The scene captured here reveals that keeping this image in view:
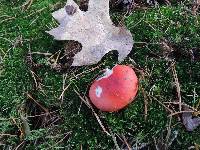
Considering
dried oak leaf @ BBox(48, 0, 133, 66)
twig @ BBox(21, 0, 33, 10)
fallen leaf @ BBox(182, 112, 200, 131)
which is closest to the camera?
fallen leaf @ BBox(182, 112, 200, 131)

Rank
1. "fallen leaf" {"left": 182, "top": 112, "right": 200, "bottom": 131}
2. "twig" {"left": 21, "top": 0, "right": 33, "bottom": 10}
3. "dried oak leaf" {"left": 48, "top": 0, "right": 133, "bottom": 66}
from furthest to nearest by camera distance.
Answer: "twig" {"left": 21, "top": 0, "right": 33, "bottom": 10} < "dried oak leaf" {"left": 48, "top": 0, "right": 133, "bottom": 66} < "fallen leaf" {"left": 182, "top": 112, "right": 200, "bottom": 131}

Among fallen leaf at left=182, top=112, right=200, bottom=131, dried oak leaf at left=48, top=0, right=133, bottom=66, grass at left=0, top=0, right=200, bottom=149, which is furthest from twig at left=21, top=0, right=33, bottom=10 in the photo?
fallen leaf at left=182, top=112, right=200, bottom=131

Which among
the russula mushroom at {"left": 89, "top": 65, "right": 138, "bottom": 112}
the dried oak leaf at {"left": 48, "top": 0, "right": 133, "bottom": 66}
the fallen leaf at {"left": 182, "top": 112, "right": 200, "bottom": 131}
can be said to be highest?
the dried oak leaf at {"left": 48, "top": 0, "right": 133, "bottom": 66}

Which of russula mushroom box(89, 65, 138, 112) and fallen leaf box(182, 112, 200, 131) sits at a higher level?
russula mushroom box(89, 65, 138, 112)

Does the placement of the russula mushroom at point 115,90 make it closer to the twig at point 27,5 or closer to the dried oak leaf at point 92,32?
the dried oak leaf at point 92,32

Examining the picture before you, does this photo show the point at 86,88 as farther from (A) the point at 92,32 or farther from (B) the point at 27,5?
(B) the point at 27,5

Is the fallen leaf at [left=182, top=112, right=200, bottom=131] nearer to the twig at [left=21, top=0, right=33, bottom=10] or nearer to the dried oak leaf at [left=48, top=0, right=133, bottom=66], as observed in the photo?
the dried oak leaf at [left=48, top=0, right=133, bottom=66]
